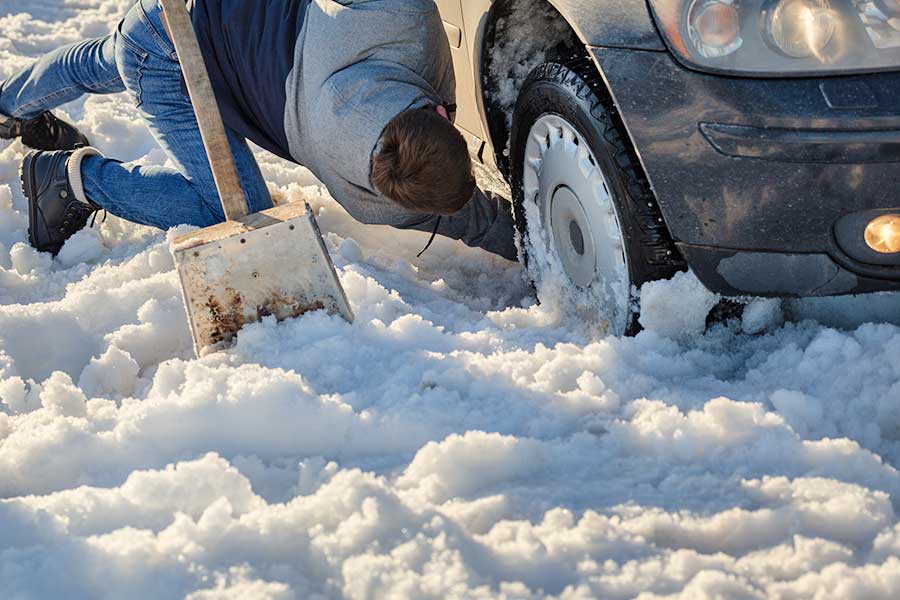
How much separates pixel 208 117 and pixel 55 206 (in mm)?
1095

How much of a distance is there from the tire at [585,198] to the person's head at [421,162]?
0.20 meters

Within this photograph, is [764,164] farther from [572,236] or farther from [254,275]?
[254,275]

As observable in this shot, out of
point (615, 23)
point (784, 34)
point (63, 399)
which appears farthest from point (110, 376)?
point (784, 34)

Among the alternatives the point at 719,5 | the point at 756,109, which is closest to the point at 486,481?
the point at 756,109

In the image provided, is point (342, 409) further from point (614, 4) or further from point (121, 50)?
point (121, 50)

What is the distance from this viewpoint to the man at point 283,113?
267 centimetres

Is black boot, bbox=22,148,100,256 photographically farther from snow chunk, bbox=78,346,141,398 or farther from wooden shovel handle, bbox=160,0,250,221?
snow chunk, bbox=78,346,141,398

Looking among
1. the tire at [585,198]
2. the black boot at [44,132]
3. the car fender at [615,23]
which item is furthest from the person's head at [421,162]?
the black boot at [44,132]

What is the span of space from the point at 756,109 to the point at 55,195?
101 inches

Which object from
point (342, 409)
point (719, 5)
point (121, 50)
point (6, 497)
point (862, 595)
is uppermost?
point (121, 50)

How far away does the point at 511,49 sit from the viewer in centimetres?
280

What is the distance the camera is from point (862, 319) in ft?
7.87

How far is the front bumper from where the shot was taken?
199 centimetres

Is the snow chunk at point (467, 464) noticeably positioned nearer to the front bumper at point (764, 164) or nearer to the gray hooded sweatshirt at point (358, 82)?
the front bumper at point (764, 164)
